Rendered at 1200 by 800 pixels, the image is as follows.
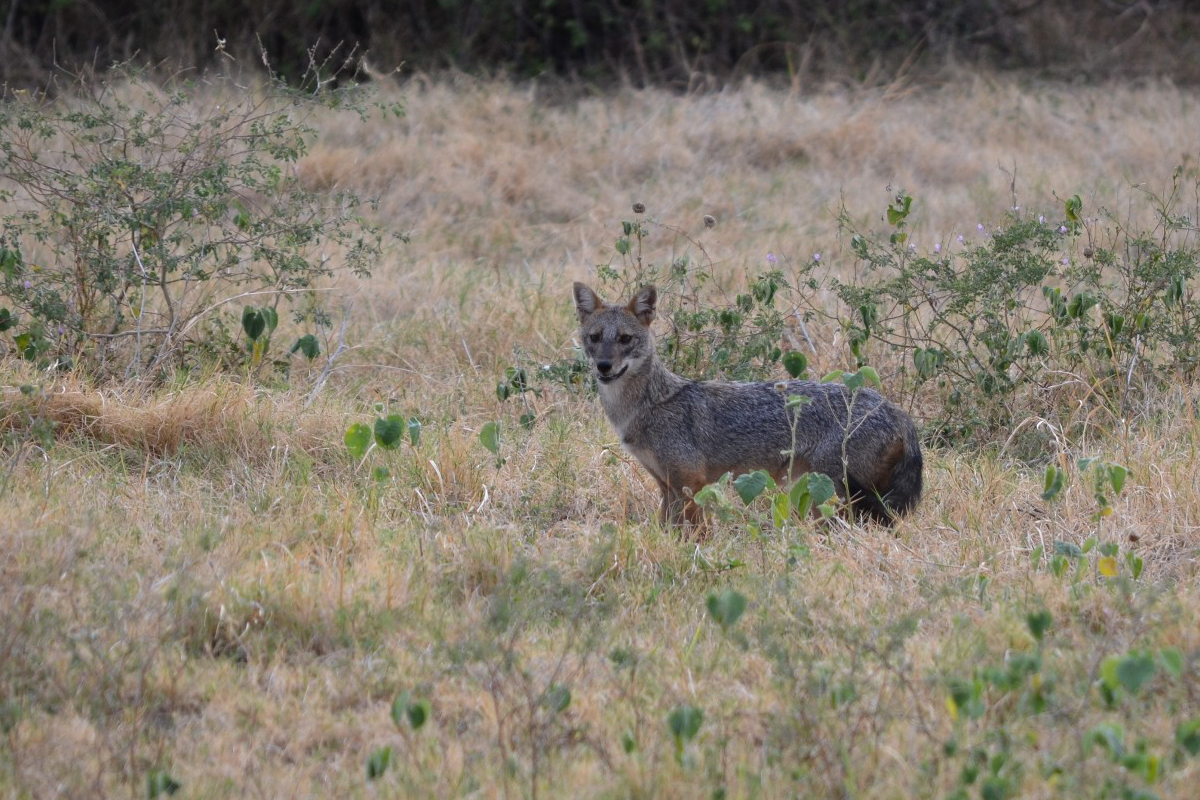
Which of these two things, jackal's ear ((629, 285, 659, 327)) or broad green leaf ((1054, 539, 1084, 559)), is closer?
→ broad green leaf ((1054, 539, 1084, 559))

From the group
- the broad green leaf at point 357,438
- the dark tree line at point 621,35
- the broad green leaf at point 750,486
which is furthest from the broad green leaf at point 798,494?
the dark tree line at point 621,35

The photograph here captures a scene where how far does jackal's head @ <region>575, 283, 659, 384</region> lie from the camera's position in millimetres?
6133

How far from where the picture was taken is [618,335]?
20.5ft

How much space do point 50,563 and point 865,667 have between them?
2696mm

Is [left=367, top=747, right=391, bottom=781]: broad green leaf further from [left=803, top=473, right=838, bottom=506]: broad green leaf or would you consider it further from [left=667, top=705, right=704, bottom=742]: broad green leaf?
[left=803, top=473, right=838, bottom=506]: broad green leaf

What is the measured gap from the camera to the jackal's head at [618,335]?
20.1 feet

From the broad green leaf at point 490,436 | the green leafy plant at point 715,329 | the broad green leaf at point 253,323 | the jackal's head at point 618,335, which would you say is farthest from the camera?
the green leafy plant at point 715,329

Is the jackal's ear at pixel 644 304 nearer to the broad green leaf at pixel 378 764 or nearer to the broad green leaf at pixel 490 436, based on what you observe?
the broad green leaf at pixel 490 436

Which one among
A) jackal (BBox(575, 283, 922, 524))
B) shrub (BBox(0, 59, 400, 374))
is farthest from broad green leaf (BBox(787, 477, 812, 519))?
shrub (BBox(0, 59, 400, 374))

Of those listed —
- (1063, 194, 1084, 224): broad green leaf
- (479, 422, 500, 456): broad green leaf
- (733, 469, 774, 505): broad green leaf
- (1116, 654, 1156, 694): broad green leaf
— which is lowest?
(479, 422, 500, 456): broad green leaf

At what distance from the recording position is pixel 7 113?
7.05m

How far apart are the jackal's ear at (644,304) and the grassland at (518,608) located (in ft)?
2.22

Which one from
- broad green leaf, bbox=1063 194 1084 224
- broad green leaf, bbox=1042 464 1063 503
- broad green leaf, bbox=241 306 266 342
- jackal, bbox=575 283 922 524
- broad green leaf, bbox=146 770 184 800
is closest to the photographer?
broad green leaf, bbox=146 770 184 800

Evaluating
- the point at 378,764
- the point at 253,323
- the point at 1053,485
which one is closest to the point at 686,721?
the point at 378,764
